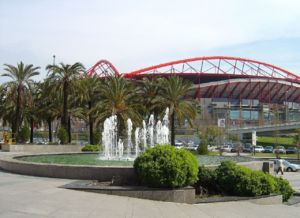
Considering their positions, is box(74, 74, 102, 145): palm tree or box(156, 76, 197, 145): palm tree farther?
box(74, 74, 102, 145): palm tree

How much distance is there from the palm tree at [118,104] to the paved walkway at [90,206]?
27.7 meters

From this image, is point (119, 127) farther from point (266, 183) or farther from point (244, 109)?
point (244, 109)

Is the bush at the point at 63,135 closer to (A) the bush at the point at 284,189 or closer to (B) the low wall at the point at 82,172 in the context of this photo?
(B) the low wall at the point at 82,172

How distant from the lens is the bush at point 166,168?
12.3 m

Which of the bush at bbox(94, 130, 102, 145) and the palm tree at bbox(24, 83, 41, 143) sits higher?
the palm tree at bbox(24, 83, 41, 143)

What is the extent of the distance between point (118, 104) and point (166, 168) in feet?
98.6

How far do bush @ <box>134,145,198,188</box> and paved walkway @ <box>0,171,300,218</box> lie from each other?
2.54ft

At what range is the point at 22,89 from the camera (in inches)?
1784

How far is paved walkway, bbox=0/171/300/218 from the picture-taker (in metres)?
9.17

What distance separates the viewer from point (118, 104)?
42125mm

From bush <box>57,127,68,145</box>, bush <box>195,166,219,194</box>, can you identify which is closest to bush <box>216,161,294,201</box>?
bush <box>195,166,219,194</box>

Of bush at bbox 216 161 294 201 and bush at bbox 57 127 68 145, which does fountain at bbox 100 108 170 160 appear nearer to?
bush at bbox 57 127 68 145

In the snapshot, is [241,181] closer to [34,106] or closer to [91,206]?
[91,206]

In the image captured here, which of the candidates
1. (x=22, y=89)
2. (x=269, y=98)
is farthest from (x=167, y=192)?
(x=269, y=98)
